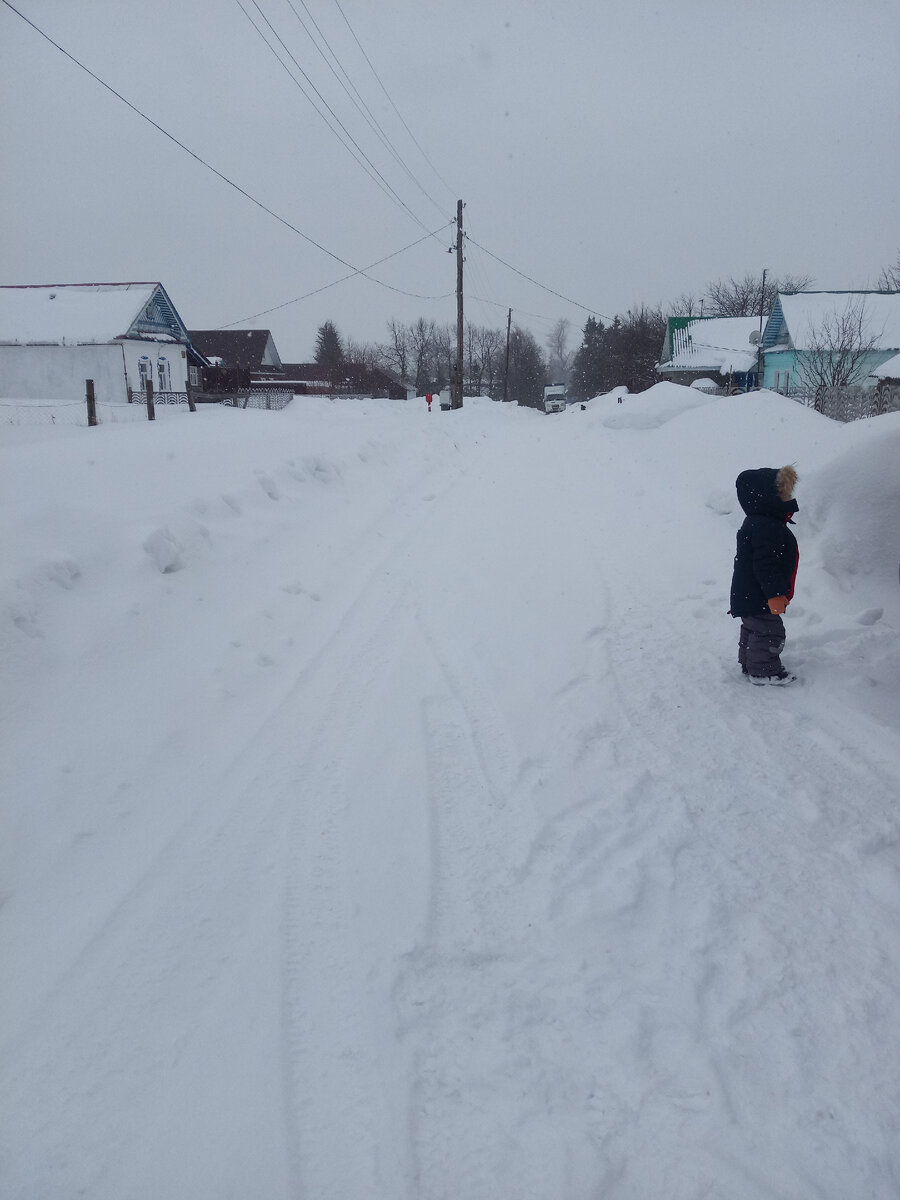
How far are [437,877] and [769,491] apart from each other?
10.6 ft

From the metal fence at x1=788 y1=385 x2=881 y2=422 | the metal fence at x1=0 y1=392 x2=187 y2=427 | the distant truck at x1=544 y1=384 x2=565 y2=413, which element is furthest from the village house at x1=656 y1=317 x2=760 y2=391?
the metal fence at x1=0 y1=392 x2=187 y2=427

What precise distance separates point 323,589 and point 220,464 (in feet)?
10.6

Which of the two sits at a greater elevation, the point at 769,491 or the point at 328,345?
the point at 328,345

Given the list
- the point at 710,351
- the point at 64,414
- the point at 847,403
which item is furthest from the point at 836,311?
the point at 64,414

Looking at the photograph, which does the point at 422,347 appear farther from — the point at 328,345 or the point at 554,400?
the point at 554,400

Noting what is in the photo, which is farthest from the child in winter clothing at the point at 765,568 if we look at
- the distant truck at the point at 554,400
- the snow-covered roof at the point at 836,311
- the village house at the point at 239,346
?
the village house at the point at 239,346

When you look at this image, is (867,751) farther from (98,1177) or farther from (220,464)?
(220,464)

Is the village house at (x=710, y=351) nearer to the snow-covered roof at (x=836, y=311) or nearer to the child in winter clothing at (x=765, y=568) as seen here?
the snow-covered roof at (x=836, y=311)

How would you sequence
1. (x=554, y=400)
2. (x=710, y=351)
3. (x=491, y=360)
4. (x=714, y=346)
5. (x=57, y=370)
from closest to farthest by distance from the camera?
1. (x=57, y=370)
2. (x=710, y=351)
3. (x=714, y=346)
4. (x=554, y=400)
5. (x=491, y=360)

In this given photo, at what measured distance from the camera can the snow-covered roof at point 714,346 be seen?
4222 centimetres

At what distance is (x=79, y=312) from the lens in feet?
104

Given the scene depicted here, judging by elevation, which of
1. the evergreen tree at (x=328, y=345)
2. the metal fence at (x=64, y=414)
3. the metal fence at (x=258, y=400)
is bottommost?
the metal fence at (x=64, y=414)

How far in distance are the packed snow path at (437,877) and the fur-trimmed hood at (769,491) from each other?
44.7 inches

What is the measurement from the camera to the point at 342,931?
281 cm
